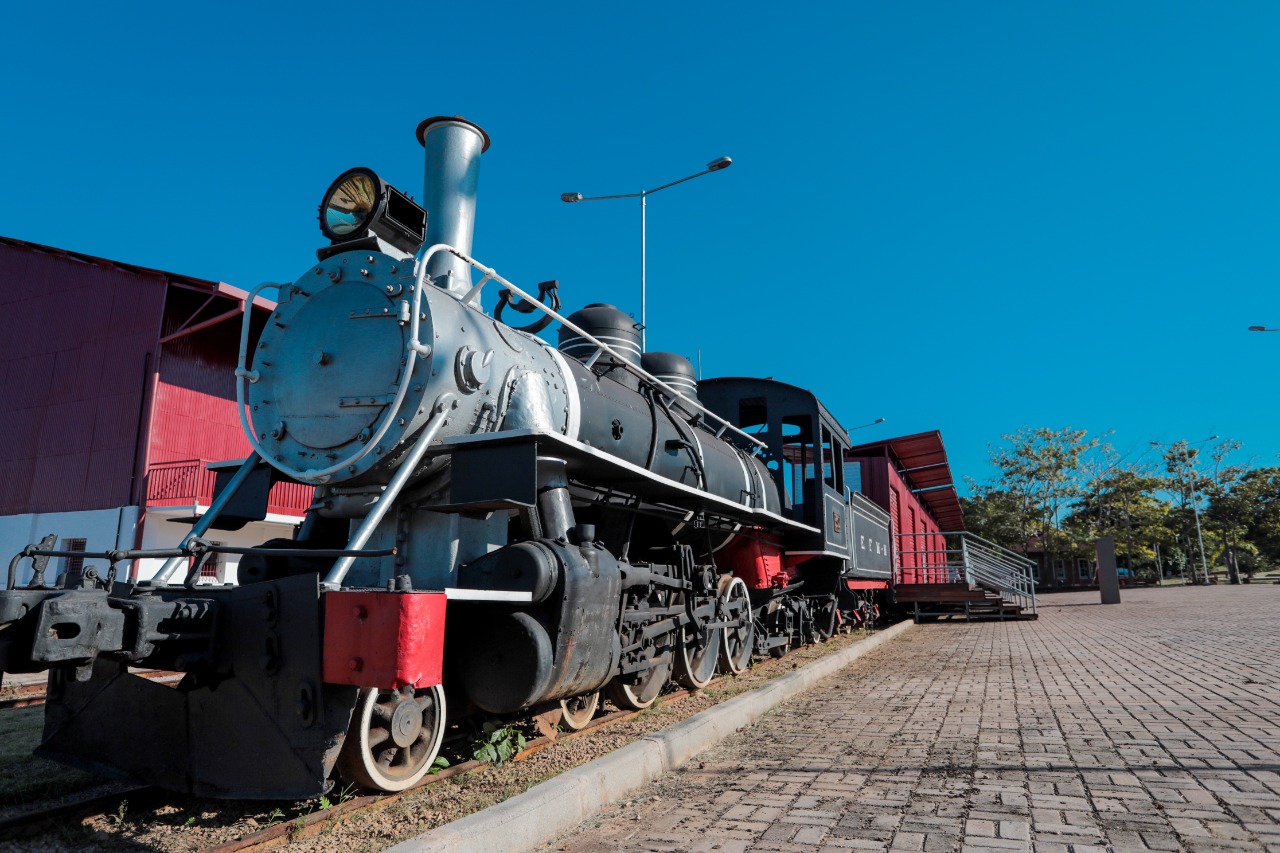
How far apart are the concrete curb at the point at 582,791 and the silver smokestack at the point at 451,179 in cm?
308

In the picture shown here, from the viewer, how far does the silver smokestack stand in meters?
5.52

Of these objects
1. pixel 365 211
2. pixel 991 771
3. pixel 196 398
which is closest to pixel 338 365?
pixel 365 211

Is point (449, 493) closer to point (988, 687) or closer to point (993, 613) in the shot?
point (988, 687)

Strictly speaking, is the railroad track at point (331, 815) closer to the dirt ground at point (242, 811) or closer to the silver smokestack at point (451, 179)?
the dirt ground at point (242, 811)

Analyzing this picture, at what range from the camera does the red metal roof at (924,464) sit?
2355 cm

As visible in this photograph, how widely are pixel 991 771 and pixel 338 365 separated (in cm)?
406

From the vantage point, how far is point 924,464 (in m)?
27.6

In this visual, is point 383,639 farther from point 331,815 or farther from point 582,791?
point 582,791

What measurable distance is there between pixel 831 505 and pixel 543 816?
7.43 meters

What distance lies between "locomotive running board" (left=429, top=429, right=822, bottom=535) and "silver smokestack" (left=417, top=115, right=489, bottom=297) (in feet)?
5.02

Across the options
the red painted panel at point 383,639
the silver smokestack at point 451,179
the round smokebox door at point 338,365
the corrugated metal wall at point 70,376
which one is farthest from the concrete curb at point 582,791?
the corrugated metal wall at point 70,376

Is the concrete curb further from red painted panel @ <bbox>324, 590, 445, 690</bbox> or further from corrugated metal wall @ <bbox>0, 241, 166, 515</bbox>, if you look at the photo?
corrugated metal wall @ <bbox>0, 241, 166, 515</bbox>

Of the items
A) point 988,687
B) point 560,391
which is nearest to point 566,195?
point 560,391

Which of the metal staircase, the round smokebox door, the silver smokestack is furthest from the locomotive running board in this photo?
Answer: the metal staircase
